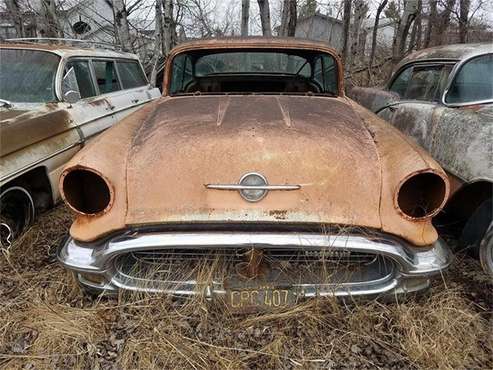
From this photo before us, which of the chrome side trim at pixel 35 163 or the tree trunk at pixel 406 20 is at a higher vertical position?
the tree trunk at pixel 406 20

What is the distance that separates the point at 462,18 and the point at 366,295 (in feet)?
40.9

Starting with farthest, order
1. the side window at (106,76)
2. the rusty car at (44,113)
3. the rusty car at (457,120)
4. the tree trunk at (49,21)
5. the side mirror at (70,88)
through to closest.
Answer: the tree trunk at (49,21) → the side window at (106,76) → the side mirror at (70,88) → the rusty car at (44,113) → the rusty car at (457,120)

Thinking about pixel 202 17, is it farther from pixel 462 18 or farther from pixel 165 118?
pixel 165 118

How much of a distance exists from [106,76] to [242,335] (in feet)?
13.3

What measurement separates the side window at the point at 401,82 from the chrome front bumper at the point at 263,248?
3049mm

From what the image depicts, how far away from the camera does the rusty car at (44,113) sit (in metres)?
2.93

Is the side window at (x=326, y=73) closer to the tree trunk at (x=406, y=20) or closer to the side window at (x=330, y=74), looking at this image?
the side window at (x=330, y=74)

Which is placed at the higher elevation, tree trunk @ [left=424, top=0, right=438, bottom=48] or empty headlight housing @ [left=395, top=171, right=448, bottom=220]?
tree trunk @ [left=424, top=0, right=438, bottom=48]

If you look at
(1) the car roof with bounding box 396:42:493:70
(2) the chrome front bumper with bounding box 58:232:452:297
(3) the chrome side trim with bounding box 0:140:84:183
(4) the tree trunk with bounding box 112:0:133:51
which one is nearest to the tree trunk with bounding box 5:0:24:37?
(4) the tree trunk with bounding box 112:0:133:51

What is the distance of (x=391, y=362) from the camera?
Answer: 6.35 feet

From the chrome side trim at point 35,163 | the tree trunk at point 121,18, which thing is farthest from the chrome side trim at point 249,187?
the tree trunk at point 121,18

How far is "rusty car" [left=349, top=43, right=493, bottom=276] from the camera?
102 inches

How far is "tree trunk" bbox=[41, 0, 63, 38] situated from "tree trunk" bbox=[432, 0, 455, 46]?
11.1 metres

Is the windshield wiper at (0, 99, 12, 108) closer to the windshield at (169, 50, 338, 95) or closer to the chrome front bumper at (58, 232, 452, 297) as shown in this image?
the windshield at (169, 50, 338, 95)
